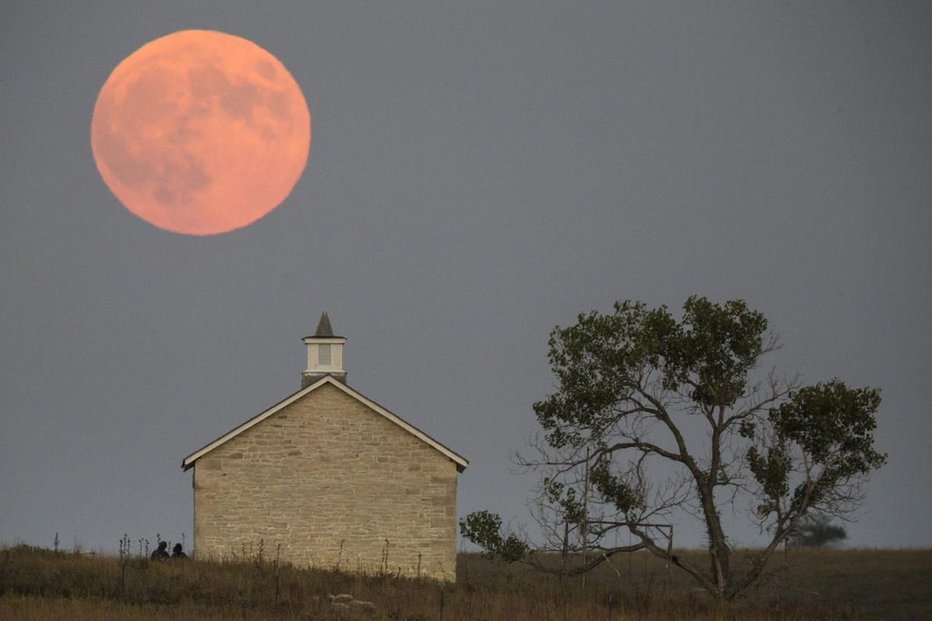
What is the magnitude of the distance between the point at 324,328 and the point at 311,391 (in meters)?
7.50

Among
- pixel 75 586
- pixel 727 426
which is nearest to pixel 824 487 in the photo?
pixel 727 426

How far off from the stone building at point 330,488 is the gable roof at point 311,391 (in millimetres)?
36

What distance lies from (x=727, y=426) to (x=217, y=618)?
19930 mm

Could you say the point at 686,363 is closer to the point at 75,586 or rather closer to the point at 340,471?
the point at 340,471

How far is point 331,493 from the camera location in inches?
2058

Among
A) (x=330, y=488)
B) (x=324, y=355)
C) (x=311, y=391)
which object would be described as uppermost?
(x=324, y=355)

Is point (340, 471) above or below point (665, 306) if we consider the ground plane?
below

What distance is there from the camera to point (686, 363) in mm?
47750

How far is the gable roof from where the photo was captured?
51.6 meters

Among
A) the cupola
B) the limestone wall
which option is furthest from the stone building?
the cupola

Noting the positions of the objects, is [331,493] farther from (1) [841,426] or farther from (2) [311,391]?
(1) [841,426]

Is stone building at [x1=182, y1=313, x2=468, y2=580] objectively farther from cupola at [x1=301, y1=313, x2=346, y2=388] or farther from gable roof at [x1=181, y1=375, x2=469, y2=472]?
cupola at [x1=301, y1=313, x2=346, y2=388]

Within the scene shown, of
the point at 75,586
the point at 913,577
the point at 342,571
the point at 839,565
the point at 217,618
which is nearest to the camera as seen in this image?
the point at 217,618

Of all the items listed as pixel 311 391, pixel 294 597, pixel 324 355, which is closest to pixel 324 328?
pixel 324 355
